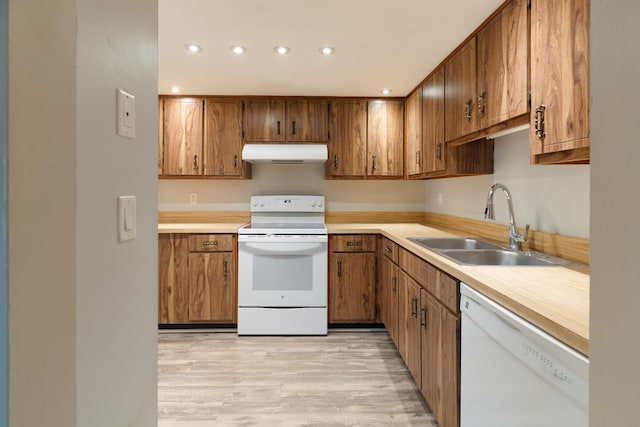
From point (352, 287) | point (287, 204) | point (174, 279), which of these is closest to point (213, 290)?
point (174, 279)

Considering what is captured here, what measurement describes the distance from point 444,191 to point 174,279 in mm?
2598

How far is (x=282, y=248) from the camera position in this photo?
3.00 metres

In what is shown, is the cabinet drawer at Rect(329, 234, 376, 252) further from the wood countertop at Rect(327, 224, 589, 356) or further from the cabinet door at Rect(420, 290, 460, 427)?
the wood countertop at Rect(327, 224, 589, 356)

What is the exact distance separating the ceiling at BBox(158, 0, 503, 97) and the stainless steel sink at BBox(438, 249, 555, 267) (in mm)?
1283

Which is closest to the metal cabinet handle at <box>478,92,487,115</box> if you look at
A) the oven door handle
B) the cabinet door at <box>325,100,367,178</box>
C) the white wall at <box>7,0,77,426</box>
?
the cabinet door at <box>325,100,367,178</box>

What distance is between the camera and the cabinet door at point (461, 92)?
2021mm

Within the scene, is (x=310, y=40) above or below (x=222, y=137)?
above

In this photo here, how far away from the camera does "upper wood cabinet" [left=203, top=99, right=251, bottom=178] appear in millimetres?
3289

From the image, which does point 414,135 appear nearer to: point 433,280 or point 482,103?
point 482,103

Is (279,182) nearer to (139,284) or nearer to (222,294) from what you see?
(222,294)

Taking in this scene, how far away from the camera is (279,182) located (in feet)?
12.0

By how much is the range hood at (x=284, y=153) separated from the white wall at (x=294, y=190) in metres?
0.44

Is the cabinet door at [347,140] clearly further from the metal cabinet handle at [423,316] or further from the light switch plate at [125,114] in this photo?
the light switch plate at [125,114]

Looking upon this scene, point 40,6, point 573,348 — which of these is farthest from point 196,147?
point 573,348
